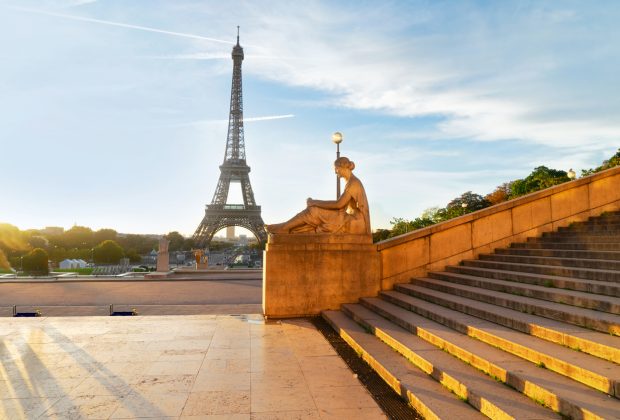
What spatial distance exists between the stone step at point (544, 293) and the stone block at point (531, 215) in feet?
9.20

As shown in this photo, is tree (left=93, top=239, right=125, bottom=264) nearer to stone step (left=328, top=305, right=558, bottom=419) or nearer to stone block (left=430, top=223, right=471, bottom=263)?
stone block (left=430, top=223, right=471, bottom=263)

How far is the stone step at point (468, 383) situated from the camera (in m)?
3.42

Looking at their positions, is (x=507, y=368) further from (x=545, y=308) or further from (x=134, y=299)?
(x=134, y=299)

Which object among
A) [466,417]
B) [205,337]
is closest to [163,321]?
[205,337]

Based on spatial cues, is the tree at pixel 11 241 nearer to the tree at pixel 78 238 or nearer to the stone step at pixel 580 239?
the tree at pixel 78 238

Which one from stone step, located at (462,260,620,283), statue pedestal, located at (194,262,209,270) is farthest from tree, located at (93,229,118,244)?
stone step, located at (462,260,620,283)

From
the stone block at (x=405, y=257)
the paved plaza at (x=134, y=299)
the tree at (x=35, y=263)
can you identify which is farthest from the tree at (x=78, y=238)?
the stone block at (x=405, y=257)

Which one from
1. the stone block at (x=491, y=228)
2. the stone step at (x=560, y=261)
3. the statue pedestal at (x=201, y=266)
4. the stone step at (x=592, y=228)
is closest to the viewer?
the stone step at (x=560, y=261)

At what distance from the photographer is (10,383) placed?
4.86 meters

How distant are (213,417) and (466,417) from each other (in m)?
2.29

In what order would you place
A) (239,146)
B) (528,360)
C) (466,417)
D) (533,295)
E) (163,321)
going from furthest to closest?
(239,146) < (163,321) < (533,295) < (528,360) < (466,417)

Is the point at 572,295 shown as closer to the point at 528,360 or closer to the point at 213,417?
the point at 528,360

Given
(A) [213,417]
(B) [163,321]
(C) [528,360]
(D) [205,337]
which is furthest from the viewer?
(B) [163,321]

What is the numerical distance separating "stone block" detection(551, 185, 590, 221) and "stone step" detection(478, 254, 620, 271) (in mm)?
2567
